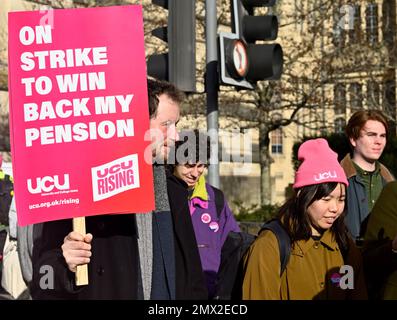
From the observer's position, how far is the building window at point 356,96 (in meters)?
20.0

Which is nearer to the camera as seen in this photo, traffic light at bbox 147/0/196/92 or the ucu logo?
the ucu logo

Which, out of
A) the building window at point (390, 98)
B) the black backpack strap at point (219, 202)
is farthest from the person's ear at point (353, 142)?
the building window at point (390, 98)

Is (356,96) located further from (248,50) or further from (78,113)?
(78,113)

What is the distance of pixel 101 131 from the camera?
153 inches

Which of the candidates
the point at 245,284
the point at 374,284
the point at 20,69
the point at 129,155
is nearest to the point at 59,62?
the point at 20,69

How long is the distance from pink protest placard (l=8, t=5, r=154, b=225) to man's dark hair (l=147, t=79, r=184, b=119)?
0.18 meters

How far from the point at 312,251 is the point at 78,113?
121 cm

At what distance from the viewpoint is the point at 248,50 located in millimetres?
7051

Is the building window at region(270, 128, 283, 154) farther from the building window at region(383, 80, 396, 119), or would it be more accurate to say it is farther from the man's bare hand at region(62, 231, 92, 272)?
the man's bare hand at region(62, 231, 92, 272)

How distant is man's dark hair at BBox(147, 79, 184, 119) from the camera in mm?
4113

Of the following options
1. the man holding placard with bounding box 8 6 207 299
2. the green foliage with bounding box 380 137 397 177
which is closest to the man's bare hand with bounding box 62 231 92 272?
the man holding placard with bounding box 8 6 207 299

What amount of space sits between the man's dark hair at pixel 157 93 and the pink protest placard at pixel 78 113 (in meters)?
0.18

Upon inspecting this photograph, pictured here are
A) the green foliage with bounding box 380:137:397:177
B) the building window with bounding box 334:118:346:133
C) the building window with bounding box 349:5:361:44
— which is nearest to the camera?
the building window with bounding box 349:5:361:44

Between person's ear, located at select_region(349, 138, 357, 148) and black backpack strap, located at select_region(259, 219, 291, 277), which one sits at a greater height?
person's ear, located at select_region(349, 138, 357, 148)
